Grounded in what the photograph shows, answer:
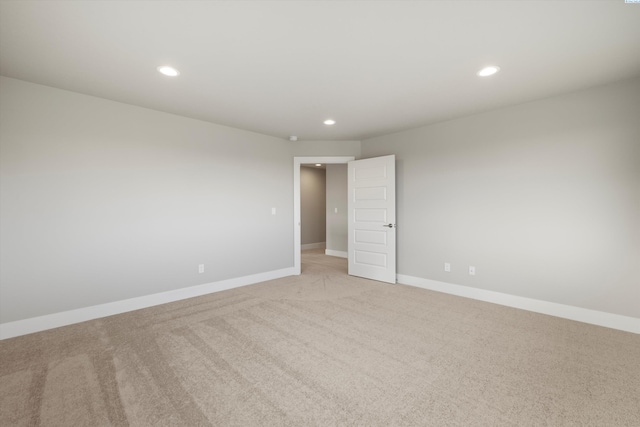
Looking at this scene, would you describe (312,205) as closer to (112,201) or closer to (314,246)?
(314,246)

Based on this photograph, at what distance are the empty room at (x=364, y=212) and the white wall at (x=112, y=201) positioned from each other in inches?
1.0

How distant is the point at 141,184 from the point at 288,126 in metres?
2.18

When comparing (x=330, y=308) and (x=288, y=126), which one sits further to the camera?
(x=288, y=126)

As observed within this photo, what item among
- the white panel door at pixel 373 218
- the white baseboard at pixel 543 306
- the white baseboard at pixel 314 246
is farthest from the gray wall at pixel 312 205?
the white baseboard at pixel 543 306

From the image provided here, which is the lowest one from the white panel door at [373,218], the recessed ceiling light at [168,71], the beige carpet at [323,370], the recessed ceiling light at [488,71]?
the beige carpet at [323,370]

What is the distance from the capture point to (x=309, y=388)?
1.96m

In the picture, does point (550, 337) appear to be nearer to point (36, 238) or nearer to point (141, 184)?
point (141, 184)

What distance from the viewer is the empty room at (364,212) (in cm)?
186

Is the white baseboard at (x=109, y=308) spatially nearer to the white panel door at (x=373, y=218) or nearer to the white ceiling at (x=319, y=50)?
the white panel door at (x=373, y=218)

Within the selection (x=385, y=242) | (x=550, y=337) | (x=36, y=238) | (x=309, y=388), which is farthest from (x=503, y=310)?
(x=36, y=238)

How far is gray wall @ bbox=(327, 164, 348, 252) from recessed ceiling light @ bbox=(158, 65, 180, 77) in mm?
4923

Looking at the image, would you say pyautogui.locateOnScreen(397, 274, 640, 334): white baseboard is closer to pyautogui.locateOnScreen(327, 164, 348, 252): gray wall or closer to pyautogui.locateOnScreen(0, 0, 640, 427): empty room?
pyautogui.locateOnScreen(0, 0, 640, 427): empty room

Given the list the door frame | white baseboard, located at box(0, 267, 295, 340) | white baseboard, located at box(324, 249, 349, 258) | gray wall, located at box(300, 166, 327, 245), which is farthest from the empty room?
gray wall, located at box(300, 166, 327, 245)

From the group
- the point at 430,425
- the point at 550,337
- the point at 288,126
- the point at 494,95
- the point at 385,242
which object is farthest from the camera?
the point at 385,242
